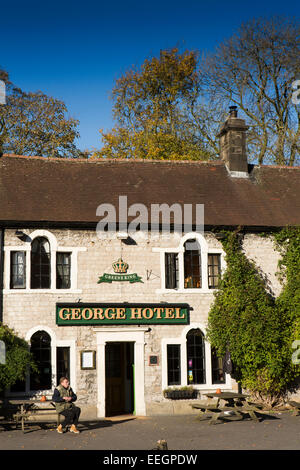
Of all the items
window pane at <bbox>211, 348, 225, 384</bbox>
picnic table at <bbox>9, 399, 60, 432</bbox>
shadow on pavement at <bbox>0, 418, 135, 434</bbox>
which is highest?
window pane at <bbox>211, 348, 225, 384</bbox>

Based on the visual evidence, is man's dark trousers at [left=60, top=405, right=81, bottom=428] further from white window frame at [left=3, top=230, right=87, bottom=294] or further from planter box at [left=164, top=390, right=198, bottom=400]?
white window frame at [left=3, top=230, right=87, bottom=294]

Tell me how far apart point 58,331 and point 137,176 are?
6.11m

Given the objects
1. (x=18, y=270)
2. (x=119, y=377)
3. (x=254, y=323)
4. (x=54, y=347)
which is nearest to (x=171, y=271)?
(x=254, y=323)

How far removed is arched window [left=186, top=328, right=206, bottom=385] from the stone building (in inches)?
1.2

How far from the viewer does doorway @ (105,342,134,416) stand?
17.1 m

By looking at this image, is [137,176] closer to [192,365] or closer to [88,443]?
[192,365]

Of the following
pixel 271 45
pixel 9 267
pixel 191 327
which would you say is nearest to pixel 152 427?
pixel 191 327

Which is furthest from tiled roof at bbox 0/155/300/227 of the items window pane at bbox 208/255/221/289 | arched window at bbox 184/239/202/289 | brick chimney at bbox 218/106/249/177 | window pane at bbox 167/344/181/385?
window pane at bbox 167/344/181/385

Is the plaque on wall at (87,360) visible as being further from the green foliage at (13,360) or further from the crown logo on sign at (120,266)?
the crown logo on sign at (120,266)

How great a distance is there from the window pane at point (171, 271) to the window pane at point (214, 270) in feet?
3.57

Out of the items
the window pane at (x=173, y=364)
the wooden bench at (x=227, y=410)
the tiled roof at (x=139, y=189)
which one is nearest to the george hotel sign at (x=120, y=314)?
the window pane at (x=173, y=364)

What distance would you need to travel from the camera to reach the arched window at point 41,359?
1527 centimetres

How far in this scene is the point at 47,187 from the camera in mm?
17500

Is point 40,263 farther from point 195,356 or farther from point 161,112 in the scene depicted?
point 161,112
